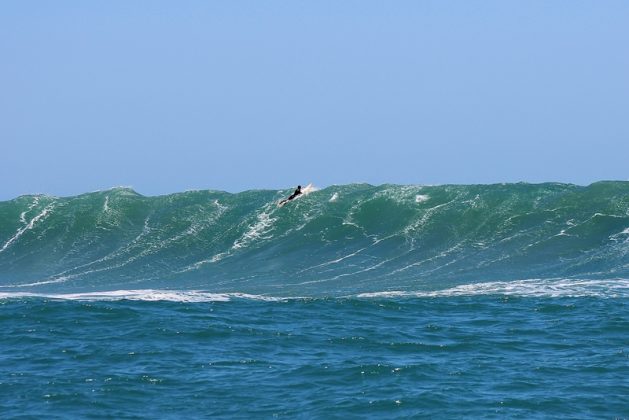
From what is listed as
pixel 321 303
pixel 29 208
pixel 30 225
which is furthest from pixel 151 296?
pixel 29 208

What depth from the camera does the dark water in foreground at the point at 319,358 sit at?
1802 centimetres

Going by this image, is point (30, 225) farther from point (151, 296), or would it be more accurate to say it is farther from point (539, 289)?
point (539, 289)

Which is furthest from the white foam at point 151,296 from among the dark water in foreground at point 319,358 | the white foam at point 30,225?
the white foam at point 30,225

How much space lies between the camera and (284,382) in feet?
63.9

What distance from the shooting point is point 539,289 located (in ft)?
101

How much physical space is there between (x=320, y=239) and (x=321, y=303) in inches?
506

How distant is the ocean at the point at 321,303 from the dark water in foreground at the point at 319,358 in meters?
0.07

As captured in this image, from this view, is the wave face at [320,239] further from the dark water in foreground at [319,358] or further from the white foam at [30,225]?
the dark water in foreground at [319,358]

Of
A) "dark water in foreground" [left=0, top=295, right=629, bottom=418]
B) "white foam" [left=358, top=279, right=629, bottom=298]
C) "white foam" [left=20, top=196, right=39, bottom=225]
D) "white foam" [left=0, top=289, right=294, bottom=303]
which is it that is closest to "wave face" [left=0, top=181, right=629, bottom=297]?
"white foam" [left=20, top=196, right=39, bottom=225]

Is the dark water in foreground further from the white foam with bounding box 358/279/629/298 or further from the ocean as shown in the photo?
the white foam with bounding box 358/279/629/298

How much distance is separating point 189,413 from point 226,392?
1.33 meters

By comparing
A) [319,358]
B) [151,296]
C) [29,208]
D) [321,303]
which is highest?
[29,208]

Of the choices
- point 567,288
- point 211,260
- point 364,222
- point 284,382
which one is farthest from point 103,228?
point 284,382

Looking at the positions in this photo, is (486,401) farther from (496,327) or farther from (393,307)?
(393,307)
